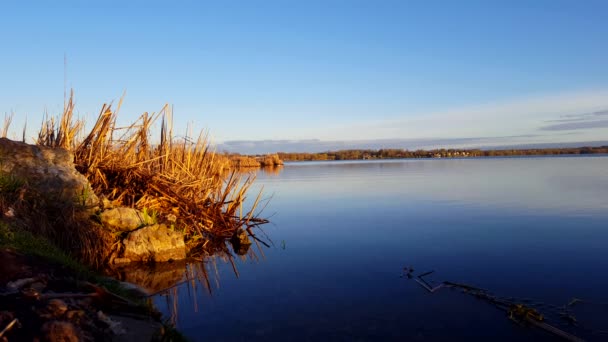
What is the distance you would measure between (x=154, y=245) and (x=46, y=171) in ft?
7.97

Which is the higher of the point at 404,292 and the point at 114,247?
the point at 114,247

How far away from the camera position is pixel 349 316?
6070mm

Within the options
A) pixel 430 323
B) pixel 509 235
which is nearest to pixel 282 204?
pixel 509 235

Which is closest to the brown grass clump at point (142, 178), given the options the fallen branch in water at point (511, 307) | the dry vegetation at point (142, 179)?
the dry vegetation at point (142, 179)

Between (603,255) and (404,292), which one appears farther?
(603,255)

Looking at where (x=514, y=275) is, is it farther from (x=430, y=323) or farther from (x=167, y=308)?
(x=167, y=308)

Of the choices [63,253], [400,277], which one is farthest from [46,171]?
[400,277]

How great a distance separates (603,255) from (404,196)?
11250 mm

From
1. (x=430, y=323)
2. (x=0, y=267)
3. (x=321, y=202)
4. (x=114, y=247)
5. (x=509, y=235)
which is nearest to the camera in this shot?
(x=0, y=267)

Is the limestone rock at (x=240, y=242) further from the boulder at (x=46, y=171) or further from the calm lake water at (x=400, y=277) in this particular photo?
the boulder at (x=46, y=171)

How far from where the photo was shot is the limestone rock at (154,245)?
8.61 m

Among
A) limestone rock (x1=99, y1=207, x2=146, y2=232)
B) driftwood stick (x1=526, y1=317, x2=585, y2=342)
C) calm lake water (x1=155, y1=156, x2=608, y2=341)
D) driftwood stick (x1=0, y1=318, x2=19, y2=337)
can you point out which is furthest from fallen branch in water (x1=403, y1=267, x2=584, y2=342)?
driftwood stick (x1=0, y1=318, x2=19, y2=337)

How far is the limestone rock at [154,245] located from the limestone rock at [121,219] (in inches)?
7.5

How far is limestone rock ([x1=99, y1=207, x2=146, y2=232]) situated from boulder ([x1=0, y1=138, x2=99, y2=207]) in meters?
0.34
